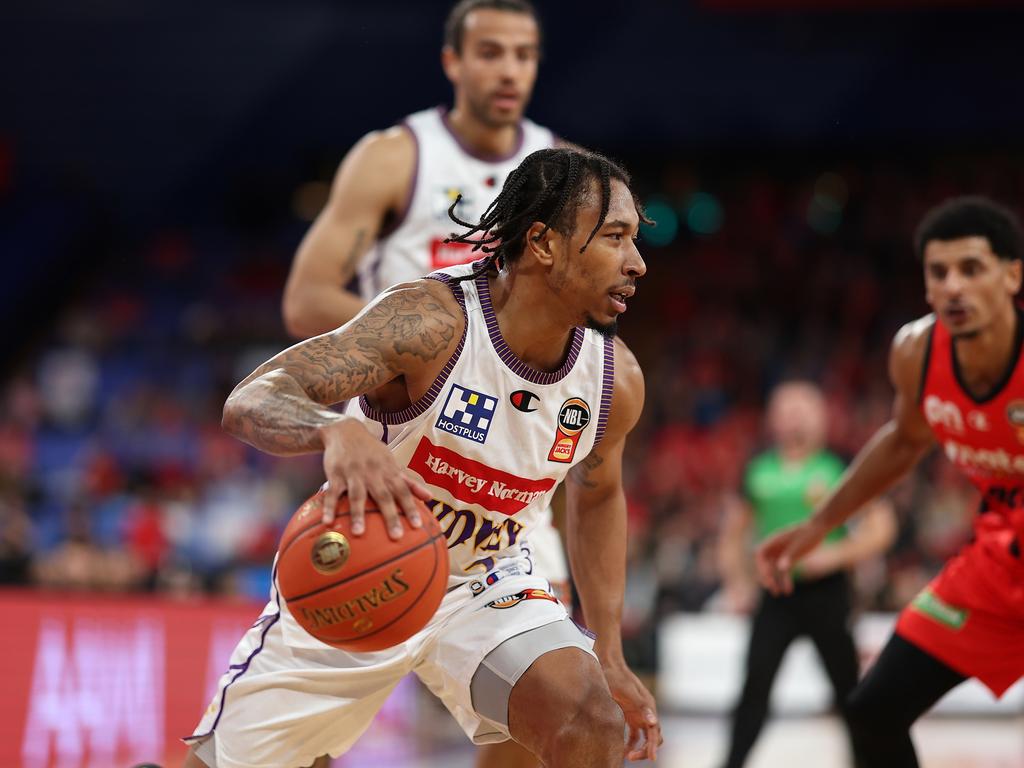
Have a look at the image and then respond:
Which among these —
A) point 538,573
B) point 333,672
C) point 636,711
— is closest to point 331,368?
point 333,672

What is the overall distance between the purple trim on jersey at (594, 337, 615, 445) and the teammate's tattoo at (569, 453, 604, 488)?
0.11 meters

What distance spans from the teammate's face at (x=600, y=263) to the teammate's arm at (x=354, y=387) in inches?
12.2

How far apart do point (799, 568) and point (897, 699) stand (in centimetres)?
208

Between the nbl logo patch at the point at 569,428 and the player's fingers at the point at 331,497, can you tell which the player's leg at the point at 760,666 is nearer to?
the nbl logo patch at the point at 569,428

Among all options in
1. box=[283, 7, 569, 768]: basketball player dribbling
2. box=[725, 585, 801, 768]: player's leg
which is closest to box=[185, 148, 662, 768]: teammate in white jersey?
box=[283, 7, 569, 768]: basketball player dribbling

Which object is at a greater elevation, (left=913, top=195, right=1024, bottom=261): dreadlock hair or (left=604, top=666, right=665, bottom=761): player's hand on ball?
(left=913, top=195, right=1024, bottom=261): dreadlock hair

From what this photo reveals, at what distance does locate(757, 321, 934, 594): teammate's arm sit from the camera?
4762 mm

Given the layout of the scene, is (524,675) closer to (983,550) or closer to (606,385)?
(606,385)

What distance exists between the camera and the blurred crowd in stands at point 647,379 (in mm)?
11398

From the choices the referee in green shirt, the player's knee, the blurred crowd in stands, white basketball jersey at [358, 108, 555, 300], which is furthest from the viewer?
the blurred crowd in stands

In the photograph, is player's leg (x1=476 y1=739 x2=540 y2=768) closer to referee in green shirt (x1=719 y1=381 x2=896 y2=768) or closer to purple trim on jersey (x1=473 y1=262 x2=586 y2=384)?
purple trim on jersey (x1=473 y1=262 x2=586 y2=384)

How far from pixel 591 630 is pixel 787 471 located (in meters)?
3.69

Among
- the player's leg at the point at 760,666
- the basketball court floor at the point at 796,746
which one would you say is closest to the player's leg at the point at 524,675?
the player's leg at the point at 760,666

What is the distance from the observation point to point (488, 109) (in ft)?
15.7
